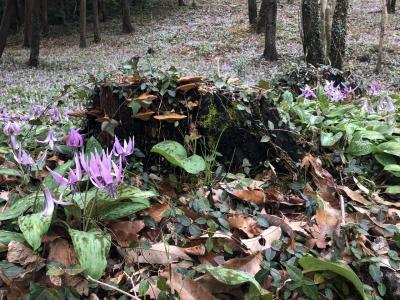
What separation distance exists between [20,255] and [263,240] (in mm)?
1104

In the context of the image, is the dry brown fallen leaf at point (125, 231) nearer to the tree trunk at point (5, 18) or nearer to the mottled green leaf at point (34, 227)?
the mottled green leaf at point (34, 227)

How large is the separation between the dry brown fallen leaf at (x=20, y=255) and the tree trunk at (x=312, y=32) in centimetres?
820

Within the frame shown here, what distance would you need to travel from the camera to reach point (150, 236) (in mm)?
2275

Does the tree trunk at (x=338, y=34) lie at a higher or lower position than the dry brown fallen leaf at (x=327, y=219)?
higher

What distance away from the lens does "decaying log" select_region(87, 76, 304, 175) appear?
2.88m

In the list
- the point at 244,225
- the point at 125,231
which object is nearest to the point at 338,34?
the point at 244,225

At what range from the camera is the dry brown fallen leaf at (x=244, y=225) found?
2322 mm

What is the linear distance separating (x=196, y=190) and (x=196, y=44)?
17.9 meters

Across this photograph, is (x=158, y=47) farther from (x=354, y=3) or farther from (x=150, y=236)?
(x=150, y=236)

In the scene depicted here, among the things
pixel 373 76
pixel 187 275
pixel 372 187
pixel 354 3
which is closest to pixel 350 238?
pixel 372 187

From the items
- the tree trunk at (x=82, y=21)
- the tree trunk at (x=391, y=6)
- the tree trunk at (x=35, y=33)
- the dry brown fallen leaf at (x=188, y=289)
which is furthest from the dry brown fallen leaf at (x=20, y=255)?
the tree trunk at (x=391, y=6)

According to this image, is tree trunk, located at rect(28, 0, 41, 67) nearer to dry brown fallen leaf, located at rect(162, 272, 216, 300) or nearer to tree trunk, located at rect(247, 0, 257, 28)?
tree trunk, located at rect(247, 0, 257, 28)

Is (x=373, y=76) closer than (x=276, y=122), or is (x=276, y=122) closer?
(x=276, y=122)

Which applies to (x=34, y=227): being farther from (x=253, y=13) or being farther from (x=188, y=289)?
(x=253, y=13)
